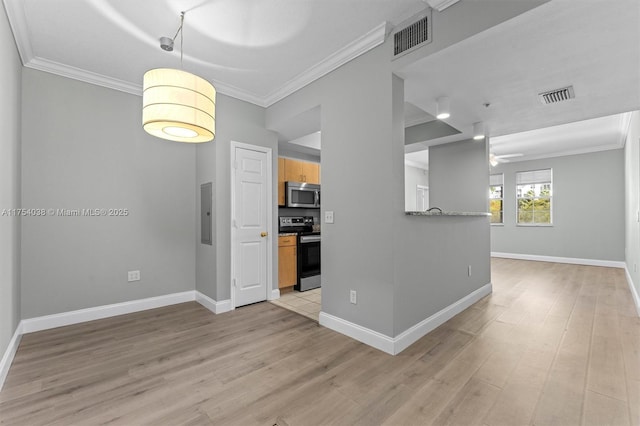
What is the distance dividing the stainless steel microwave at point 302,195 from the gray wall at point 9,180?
3100 mm

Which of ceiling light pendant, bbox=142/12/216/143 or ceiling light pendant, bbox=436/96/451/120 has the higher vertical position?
ceiling light pendant, bbox=436/96/451/120

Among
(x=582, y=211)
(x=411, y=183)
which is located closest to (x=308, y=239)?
(x=411, y=183)

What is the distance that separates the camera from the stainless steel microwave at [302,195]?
4.75 meters

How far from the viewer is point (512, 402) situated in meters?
1.72

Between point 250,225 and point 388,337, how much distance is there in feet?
7.06

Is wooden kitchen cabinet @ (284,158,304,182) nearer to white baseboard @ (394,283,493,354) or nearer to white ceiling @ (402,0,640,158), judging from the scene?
white ceiling @ (402,0,640,158)

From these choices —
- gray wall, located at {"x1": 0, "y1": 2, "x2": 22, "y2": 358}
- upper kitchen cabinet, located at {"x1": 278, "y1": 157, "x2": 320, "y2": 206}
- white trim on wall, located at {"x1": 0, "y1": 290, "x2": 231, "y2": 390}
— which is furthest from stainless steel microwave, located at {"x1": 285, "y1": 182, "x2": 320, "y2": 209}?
gray wall, located at {"x1": 0, "y1": 2, "x2": 22, "y2": 358}

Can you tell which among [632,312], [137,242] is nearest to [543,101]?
[632,312]

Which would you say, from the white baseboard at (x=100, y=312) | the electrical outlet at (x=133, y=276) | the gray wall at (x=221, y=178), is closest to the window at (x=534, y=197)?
the gray wall at (x=221, y=178)

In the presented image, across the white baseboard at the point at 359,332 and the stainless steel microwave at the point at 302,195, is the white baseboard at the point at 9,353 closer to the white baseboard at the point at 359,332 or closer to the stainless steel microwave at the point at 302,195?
the white baseboard at the point at 359,332

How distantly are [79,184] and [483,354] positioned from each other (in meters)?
4.28

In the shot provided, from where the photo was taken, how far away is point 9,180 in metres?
2.25

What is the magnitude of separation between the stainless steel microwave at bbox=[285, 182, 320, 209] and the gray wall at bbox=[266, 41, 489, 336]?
1853mm

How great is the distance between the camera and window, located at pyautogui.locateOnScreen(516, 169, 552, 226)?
7113 millimetres
